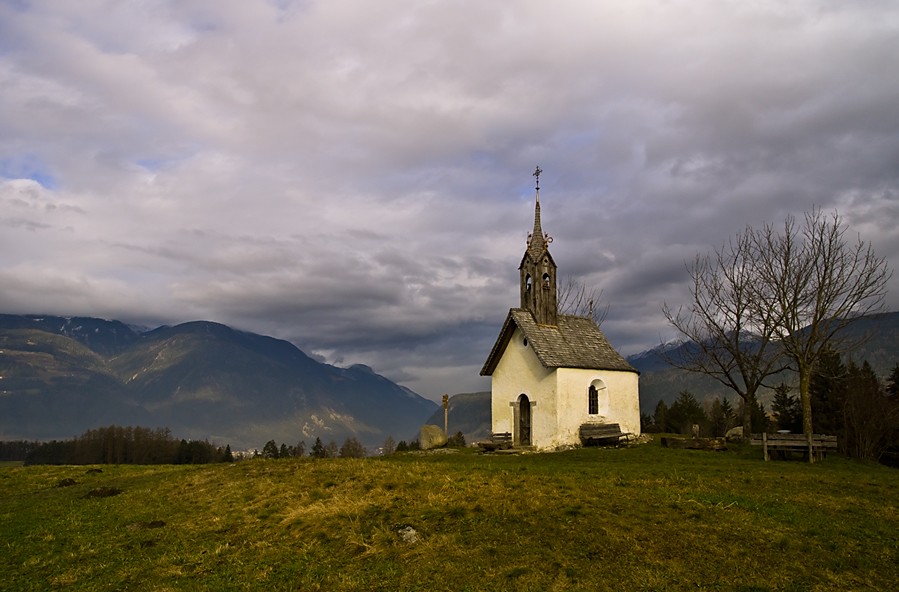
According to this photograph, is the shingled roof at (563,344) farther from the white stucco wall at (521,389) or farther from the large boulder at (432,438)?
the large boulder at (432,438)

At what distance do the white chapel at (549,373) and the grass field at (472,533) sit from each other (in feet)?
46.9

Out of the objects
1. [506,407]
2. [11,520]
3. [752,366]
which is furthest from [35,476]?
[752,366]

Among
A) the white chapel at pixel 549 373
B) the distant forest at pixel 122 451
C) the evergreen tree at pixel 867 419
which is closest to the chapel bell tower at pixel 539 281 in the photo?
the white chapel at pixel 549 373

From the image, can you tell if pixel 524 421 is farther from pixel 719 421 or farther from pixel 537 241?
pixel 719 421

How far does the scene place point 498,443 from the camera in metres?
35.2

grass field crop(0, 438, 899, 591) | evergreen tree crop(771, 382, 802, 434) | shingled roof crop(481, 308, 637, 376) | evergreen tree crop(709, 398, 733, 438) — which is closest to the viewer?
grass field crop(0, 438, 899, 591)

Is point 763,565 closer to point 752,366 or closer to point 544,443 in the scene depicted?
point 544,443

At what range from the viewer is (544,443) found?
1362 inches

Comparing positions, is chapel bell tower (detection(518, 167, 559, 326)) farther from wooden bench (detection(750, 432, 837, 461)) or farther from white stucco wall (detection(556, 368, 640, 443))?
wooden bench (detection(750, 432, 837, 461))

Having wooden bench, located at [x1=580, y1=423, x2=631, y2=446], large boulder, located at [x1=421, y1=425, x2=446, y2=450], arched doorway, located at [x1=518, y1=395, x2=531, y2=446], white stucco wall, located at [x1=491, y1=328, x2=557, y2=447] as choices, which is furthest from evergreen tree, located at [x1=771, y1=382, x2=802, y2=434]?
large boulder, located at [x1=421, y1=425, x2=446, y2=450]

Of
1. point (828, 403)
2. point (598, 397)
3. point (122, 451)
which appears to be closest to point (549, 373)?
point (598, 397)

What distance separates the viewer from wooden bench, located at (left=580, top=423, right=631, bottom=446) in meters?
34.4

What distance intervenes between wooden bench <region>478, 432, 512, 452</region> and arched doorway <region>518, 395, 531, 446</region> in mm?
1650

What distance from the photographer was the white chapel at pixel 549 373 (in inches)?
1369
